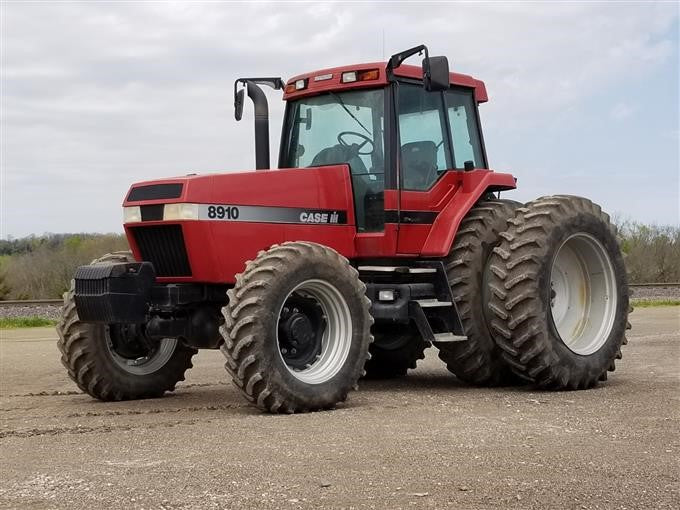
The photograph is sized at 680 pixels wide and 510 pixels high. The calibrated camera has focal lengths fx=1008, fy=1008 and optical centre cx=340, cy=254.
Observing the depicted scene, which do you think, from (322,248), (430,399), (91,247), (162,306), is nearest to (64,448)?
(162,306)

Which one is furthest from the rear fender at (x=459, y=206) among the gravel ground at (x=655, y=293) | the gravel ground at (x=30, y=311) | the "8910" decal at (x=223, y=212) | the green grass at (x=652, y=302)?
the gravel ground at (x=655, y=293)

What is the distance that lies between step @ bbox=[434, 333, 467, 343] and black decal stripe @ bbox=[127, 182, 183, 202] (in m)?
2.81

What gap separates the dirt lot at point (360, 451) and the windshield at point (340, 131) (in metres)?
2.31

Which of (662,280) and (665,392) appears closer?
(665,392)

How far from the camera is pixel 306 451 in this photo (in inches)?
255

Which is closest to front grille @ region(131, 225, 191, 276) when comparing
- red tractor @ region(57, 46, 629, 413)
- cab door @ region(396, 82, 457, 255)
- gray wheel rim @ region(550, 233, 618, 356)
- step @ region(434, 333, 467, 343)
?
red tractor @ region(57, 46, 629, 413)

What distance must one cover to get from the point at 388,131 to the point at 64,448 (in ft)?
15.0

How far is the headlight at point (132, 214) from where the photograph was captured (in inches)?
354

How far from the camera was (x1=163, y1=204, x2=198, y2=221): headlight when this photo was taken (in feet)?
28.1

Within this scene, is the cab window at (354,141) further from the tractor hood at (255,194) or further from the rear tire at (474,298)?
the rear tire at (474,298)

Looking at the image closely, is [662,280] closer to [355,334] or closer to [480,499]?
[355,334]

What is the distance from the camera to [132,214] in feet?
29.8

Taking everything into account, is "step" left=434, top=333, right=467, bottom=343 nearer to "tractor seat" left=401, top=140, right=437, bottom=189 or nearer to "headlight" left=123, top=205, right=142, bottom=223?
"tractor seat" left=401, top=140, right=437, bottom=189

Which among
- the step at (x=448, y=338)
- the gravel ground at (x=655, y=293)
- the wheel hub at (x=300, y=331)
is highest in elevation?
the wheel hub at (x=300, y=331)
